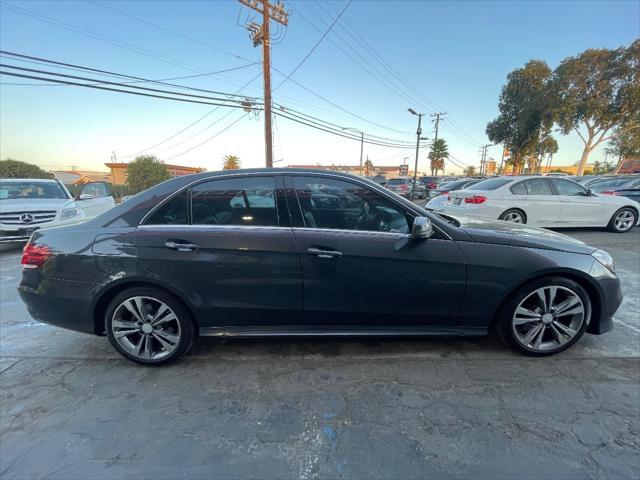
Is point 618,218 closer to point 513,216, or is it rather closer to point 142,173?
point 513,216

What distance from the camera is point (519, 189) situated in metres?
7.01

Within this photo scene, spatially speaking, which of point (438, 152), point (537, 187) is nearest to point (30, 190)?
point (537, 187)

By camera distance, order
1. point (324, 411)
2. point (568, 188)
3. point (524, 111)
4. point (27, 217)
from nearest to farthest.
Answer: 1. point (324, 411)
2. point (27, 217)
3. point (568, 188)
4. point (524, 111)

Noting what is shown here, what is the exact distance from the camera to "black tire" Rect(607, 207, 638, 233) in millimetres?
7312

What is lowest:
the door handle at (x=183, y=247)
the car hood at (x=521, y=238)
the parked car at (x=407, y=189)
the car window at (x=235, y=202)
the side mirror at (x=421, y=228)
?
the door handle at (x=183, y=247)

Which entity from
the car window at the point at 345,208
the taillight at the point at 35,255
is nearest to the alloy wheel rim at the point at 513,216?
the car window at the point at 345,208

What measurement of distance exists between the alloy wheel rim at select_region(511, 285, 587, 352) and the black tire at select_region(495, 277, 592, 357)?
11 mm

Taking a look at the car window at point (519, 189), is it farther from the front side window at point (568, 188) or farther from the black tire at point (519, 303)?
the black tire at point (519, 303)

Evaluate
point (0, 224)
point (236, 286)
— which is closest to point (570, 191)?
point (236, 286)

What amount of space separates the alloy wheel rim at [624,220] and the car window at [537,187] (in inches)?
79.1

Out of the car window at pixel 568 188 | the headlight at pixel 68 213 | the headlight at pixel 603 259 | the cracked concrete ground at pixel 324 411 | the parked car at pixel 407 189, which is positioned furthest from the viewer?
the parked car at pixel 407 189

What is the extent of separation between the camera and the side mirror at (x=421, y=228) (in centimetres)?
218

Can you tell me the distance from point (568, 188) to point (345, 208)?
7.39m

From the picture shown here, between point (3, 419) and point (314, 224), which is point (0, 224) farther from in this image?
point (314, 224)
